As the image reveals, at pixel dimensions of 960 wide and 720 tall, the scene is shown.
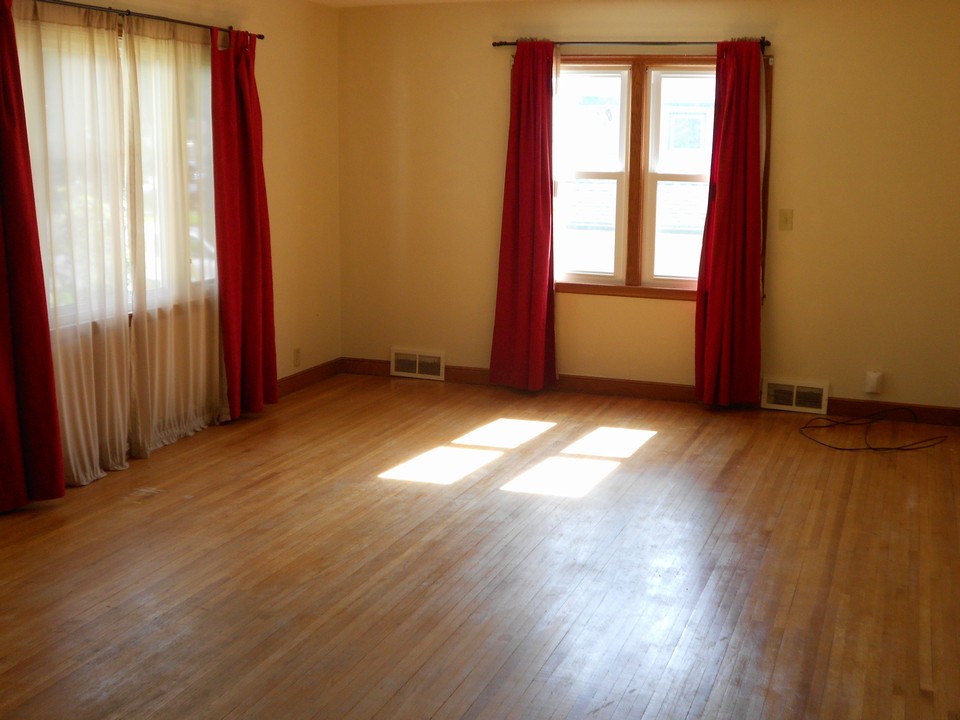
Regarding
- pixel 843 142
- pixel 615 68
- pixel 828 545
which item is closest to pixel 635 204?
pixel 615 68

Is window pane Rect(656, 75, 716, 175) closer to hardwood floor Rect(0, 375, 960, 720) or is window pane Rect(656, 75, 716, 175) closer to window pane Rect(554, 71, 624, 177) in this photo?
window pane Rect(554, 71, 624, 177)

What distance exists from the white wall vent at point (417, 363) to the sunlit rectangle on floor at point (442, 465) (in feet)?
5.53

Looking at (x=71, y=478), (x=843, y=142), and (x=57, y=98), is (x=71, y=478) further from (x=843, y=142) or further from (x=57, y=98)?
(x=843, y=142)

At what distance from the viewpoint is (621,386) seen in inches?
270

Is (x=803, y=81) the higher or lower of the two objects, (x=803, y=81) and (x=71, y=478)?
the higher

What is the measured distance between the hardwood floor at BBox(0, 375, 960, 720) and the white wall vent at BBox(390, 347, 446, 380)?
4.95 ft

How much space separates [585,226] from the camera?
267 inches

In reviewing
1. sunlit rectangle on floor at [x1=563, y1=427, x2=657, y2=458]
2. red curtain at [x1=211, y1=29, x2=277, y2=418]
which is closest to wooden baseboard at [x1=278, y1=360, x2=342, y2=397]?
red curtain at [x1=211, y1=29, x2=277, y2=418]

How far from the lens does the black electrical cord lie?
572cm

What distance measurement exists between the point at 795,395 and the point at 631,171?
180 cm

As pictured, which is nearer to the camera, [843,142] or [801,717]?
[801,717]

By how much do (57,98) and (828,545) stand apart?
156 inches

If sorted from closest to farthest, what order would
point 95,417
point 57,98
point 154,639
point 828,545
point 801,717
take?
point 801,717 → point 154,639 → point 828,545 → point 57,98 → point 95,417

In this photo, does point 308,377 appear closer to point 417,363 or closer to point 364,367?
point 364,367
